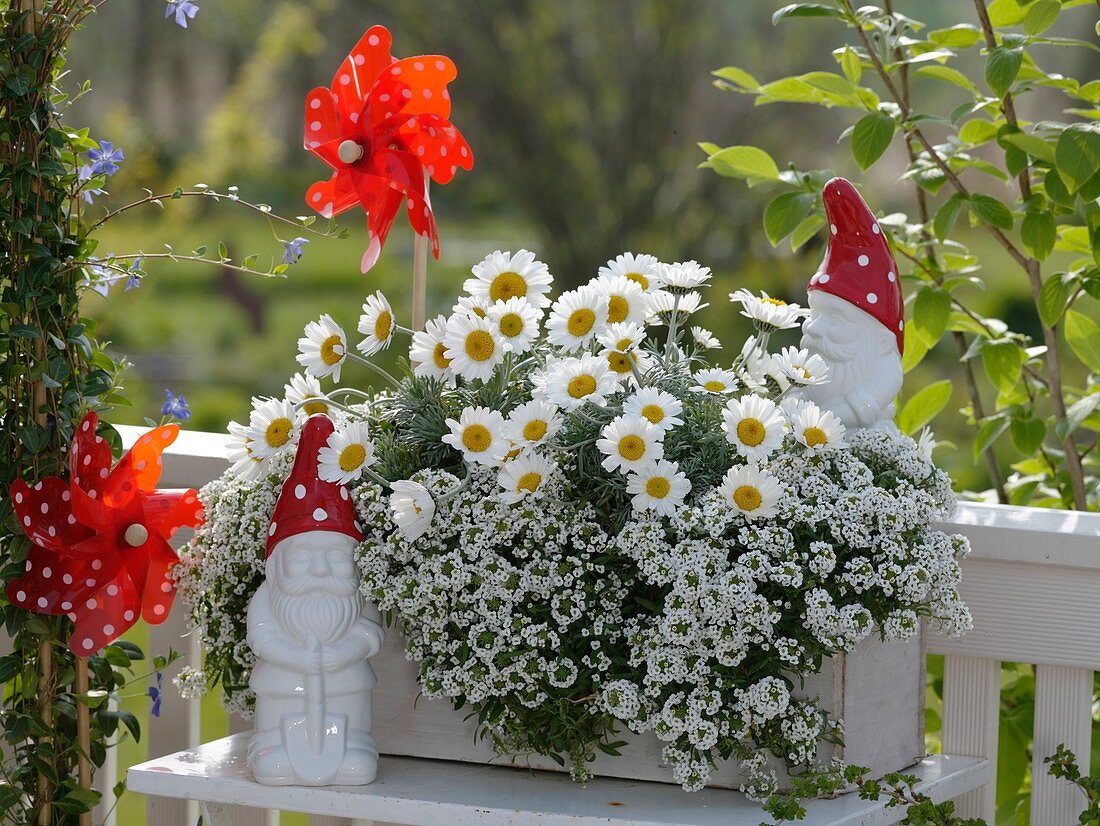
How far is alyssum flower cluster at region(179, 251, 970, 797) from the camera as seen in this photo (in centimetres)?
95

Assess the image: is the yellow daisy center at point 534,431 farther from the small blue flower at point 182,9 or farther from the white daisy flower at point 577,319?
the small blue flower at point 182,9

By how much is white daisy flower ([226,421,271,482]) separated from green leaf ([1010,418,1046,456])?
84cm

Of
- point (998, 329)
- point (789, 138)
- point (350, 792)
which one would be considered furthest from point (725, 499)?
point (789, 138)

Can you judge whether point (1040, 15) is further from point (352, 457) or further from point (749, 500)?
point (352, 457)

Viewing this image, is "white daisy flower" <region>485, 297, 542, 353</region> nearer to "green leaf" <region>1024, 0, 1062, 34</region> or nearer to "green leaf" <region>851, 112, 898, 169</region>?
"green leaf" <region>851, 112, 898, 169</region>

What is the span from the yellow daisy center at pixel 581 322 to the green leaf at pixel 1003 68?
1.60 ft

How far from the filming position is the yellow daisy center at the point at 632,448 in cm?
93

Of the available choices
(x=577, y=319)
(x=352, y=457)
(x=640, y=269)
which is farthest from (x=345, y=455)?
(x=640, y=269)

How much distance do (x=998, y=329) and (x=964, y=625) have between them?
53cm

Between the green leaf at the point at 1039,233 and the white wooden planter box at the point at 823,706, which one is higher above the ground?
the green leaf at the point at 1039,233

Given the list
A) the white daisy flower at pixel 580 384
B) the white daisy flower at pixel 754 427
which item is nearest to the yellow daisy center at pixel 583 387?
the white daisy flower at pixel 580 384

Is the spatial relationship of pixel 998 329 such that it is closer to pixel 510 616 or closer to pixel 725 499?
pixel 725 499

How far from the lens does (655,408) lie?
37.8 inches

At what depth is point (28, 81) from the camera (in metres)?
1.09
